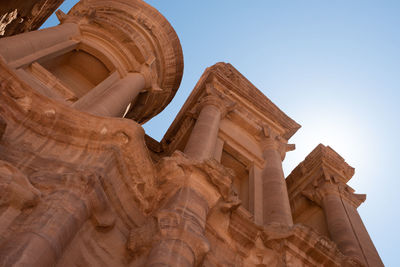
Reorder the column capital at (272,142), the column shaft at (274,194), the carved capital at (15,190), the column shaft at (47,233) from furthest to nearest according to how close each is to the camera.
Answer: the column capital at (272,142) → the column shaft at (274,194) → the carved capital at (15,190) → the column shaft at (47,233)

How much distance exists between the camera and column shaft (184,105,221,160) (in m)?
10.1

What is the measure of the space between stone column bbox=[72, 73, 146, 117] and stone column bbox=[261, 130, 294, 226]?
511cm

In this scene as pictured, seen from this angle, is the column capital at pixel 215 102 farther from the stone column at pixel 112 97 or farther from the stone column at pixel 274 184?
the stone column at pixel 112 97

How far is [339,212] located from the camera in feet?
45.0

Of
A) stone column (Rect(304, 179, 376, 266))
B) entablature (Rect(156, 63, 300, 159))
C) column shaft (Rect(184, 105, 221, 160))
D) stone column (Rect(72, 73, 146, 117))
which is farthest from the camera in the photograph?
entablature (Rect(156, 63, 300, 159))

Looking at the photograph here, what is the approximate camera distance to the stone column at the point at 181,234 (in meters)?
5.14

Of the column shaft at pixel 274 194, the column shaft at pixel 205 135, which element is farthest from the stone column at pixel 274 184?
the column shaft at pixel 205 135

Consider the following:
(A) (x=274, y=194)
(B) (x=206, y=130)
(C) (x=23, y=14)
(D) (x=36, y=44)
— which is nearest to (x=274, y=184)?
(A) (x=274, y=194)

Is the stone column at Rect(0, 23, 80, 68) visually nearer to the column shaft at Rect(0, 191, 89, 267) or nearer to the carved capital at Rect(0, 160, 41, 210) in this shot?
the carved capital at Rect(0, 160, 41, 210)

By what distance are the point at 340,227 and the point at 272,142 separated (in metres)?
3.98

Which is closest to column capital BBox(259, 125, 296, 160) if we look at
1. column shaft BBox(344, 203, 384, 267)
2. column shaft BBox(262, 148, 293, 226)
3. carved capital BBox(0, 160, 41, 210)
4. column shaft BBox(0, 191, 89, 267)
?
column shaft BBox(262, 148, 293, 226)

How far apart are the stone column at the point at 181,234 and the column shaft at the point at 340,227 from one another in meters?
6.78

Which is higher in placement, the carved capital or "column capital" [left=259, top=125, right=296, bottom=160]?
"column capital" [left=259, top=125, right=296, bottom=160]

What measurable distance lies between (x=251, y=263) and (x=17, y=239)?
5.05m
